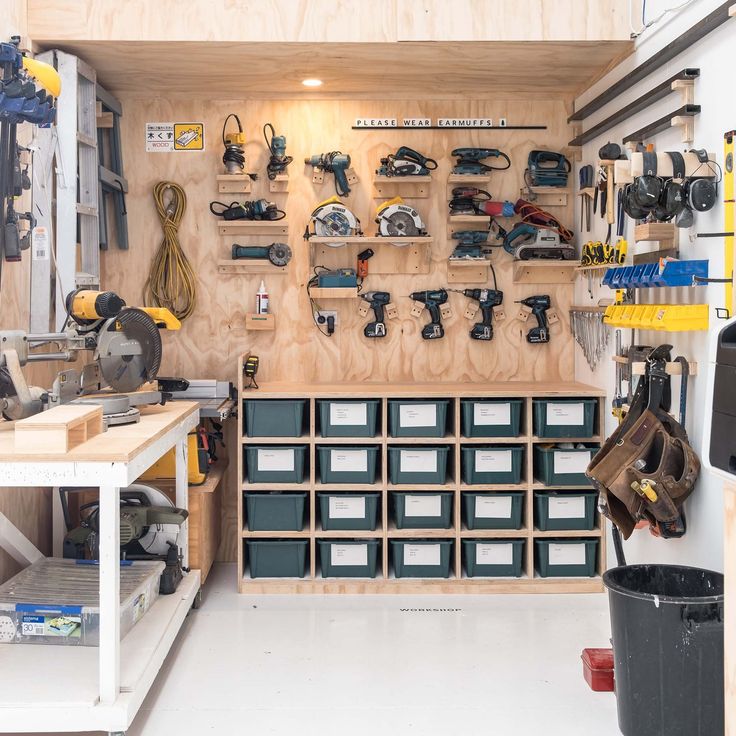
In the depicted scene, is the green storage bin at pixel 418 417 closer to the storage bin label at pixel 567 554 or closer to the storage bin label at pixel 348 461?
the storage bin label at pixel 348 461

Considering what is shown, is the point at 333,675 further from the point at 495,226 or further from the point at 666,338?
the point at 495,226

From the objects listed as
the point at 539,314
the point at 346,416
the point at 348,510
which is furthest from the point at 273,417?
the point at 539,314

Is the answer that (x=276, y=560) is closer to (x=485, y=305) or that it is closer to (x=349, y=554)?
(x=349, y=554)

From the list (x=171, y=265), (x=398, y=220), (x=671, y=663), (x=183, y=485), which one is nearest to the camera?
(x=671, y=663)

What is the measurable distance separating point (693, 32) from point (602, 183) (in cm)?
104

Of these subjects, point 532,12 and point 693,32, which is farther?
point 532,12

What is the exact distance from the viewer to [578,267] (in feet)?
14.2

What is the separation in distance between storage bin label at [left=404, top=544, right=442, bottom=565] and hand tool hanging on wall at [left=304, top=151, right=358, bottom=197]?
1921mm

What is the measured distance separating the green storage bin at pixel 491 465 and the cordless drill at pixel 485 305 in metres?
0.73

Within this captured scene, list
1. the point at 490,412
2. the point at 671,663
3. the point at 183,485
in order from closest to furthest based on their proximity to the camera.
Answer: the point at 671,663 → the point at 183,485 → the point at 490,412

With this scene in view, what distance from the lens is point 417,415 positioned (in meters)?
4.01

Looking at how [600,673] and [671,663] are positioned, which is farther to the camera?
[600,673]

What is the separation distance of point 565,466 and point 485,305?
999mm

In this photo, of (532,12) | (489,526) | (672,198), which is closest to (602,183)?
(532,12)
